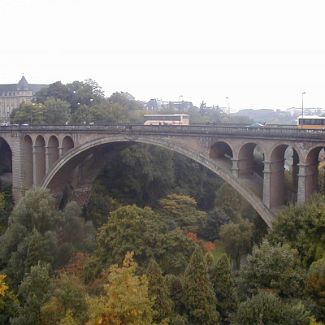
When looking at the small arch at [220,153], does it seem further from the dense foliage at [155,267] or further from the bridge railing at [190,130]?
the dense foliage at [155,267]

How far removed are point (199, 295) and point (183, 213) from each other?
23222mm

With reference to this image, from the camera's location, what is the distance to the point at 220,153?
31359mm

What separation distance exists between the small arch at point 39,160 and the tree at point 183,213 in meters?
11.2

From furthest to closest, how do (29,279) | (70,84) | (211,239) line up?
(70,84) → (211,239) → (29,279)

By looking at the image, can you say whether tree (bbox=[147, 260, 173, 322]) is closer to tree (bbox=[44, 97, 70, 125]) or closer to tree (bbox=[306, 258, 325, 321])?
tree (bbox=[306, 258, 325, 321])

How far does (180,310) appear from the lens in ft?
65.9

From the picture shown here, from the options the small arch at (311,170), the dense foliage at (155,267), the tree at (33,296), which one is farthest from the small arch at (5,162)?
the small arch at (311,170)

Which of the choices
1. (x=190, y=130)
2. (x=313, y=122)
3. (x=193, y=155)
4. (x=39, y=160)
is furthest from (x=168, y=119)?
(x=313, y=122)

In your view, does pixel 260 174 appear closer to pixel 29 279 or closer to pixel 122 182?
pixel 29 279

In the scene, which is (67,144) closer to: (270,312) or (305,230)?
(305,230)

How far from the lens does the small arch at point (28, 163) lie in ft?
143

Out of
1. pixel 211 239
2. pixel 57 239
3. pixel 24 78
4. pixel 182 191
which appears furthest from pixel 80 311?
pixel 24 78

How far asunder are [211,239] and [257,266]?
86.3 ft

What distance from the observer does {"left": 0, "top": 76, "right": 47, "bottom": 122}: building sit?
Result: 101m
